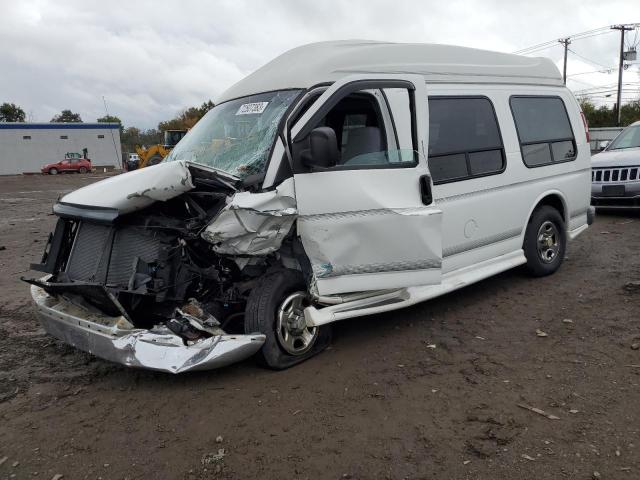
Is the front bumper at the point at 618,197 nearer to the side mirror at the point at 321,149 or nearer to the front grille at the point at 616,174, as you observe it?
the front grille at the point at 616,174

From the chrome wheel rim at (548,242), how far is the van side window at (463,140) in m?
1.17

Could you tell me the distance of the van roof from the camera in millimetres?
4402

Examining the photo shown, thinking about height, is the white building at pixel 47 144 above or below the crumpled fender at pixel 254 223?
above

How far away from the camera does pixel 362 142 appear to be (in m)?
Result: 4.34

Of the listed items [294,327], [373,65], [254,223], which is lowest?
[294,327]

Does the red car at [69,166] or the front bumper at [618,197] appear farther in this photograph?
the red car at [69,166]

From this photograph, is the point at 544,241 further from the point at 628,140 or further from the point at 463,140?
the point at 628,140

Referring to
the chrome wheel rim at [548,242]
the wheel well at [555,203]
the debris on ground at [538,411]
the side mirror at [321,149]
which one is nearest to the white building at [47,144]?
the wheel well at [555,203]

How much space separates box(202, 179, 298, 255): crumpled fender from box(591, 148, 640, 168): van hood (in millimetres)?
7958

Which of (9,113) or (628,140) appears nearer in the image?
(628,140)

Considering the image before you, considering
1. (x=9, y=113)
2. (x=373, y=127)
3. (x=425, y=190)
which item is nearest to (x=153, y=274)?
(x=373, y=127)

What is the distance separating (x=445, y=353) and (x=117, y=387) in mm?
2555

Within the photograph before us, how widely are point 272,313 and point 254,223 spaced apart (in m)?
0.69

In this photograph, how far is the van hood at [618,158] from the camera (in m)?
9.34
